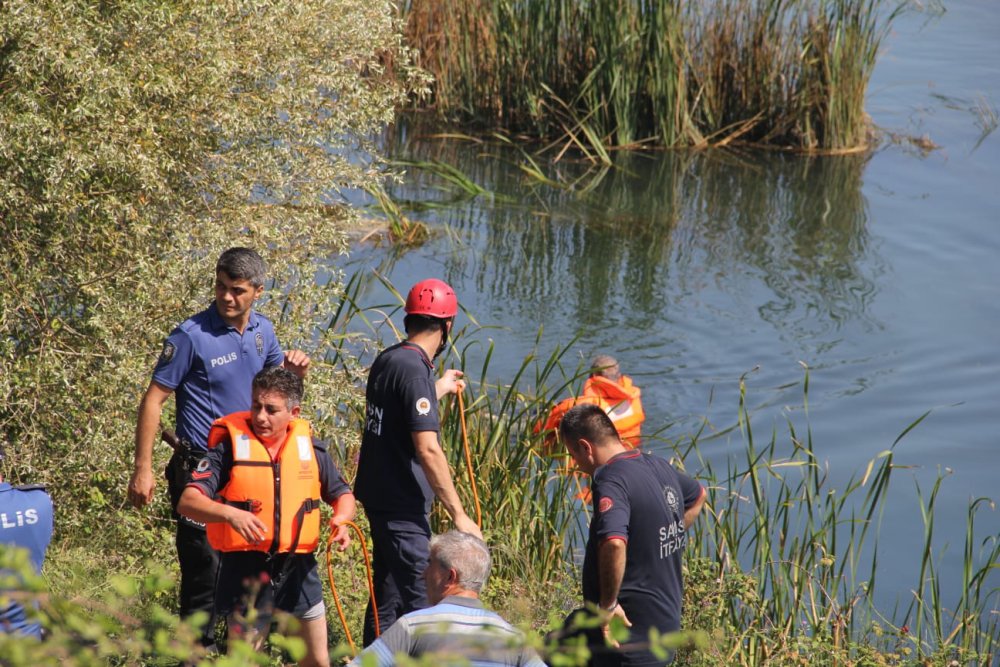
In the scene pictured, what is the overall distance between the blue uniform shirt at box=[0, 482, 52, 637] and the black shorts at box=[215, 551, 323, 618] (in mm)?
690

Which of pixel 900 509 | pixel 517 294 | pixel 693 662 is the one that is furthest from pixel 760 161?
pixel 693 662

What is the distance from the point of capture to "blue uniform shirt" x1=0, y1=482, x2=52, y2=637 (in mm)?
3666

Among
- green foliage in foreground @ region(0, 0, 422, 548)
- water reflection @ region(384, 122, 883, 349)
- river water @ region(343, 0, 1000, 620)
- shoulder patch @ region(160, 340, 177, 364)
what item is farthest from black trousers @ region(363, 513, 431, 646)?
water reflection @ region(384, 122, 883, 349)

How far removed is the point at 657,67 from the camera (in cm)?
1588

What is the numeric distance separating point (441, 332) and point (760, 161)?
1309 centimetres

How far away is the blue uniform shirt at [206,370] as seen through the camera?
462 centimetres

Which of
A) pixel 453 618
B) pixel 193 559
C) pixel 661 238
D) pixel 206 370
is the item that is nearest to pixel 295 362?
pixel 206 370

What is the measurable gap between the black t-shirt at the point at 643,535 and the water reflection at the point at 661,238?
7.03 meters

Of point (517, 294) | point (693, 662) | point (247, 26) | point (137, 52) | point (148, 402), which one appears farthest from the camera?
point (517, 294)

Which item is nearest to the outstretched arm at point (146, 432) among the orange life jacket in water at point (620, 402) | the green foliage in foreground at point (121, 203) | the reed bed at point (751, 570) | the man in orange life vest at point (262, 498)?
the man in orange life vest at point (262, 498)

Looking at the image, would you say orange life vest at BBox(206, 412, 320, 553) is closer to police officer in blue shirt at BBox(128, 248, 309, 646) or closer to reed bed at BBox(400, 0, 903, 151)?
police officer in blue shirt at BBox(128, 248, 309, 646)

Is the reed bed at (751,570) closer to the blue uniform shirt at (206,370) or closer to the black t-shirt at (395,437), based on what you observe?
the black t-shirt at (395,437)

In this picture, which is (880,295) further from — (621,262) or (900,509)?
(900,509)

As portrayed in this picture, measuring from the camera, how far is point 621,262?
1341 cm
